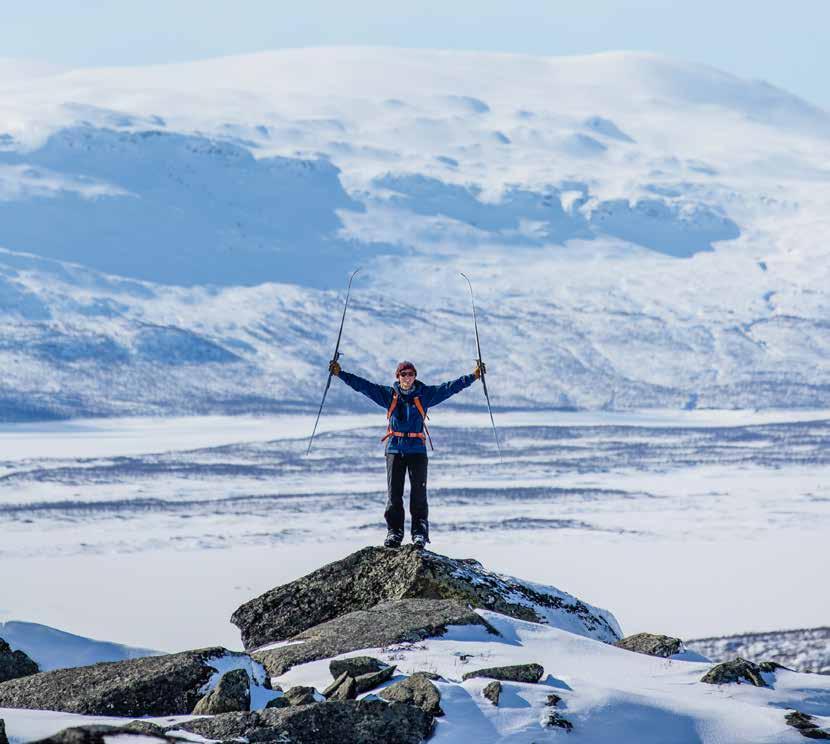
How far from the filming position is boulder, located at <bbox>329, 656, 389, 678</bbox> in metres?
8.12

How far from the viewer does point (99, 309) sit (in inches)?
6654

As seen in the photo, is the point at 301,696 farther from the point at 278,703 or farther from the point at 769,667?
the point at 769,667

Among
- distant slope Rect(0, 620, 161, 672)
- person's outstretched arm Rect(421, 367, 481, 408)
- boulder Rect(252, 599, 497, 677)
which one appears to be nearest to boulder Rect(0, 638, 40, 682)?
distant slope Rect(0, 620, 161, 672)

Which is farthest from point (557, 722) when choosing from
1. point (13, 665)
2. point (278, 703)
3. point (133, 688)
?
point (13, 665)

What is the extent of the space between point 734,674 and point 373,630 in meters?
2.25

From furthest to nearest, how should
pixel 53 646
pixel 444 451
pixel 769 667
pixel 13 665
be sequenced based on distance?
A: 1. pixel 444 451
2. pixel 53 646
3. pixel 13 665
4. pixel 769 667

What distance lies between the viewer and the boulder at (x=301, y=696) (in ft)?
24.0

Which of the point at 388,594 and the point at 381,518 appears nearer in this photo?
the point at 388,594

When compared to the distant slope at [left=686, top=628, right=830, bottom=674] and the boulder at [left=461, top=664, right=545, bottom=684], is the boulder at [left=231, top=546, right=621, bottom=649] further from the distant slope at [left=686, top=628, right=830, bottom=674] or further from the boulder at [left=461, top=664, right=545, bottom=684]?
the distant slope at [left=686, top=628, right=830, bottom=674]

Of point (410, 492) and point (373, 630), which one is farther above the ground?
point (410, 492)

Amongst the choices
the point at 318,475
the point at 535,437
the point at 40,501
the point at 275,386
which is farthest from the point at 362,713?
the point at 275,386

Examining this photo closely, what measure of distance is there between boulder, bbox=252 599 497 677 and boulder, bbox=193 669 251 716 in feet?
3.96

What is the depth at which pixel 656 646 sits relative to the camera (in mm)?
9688

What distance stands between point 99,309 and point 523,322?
163 feet
